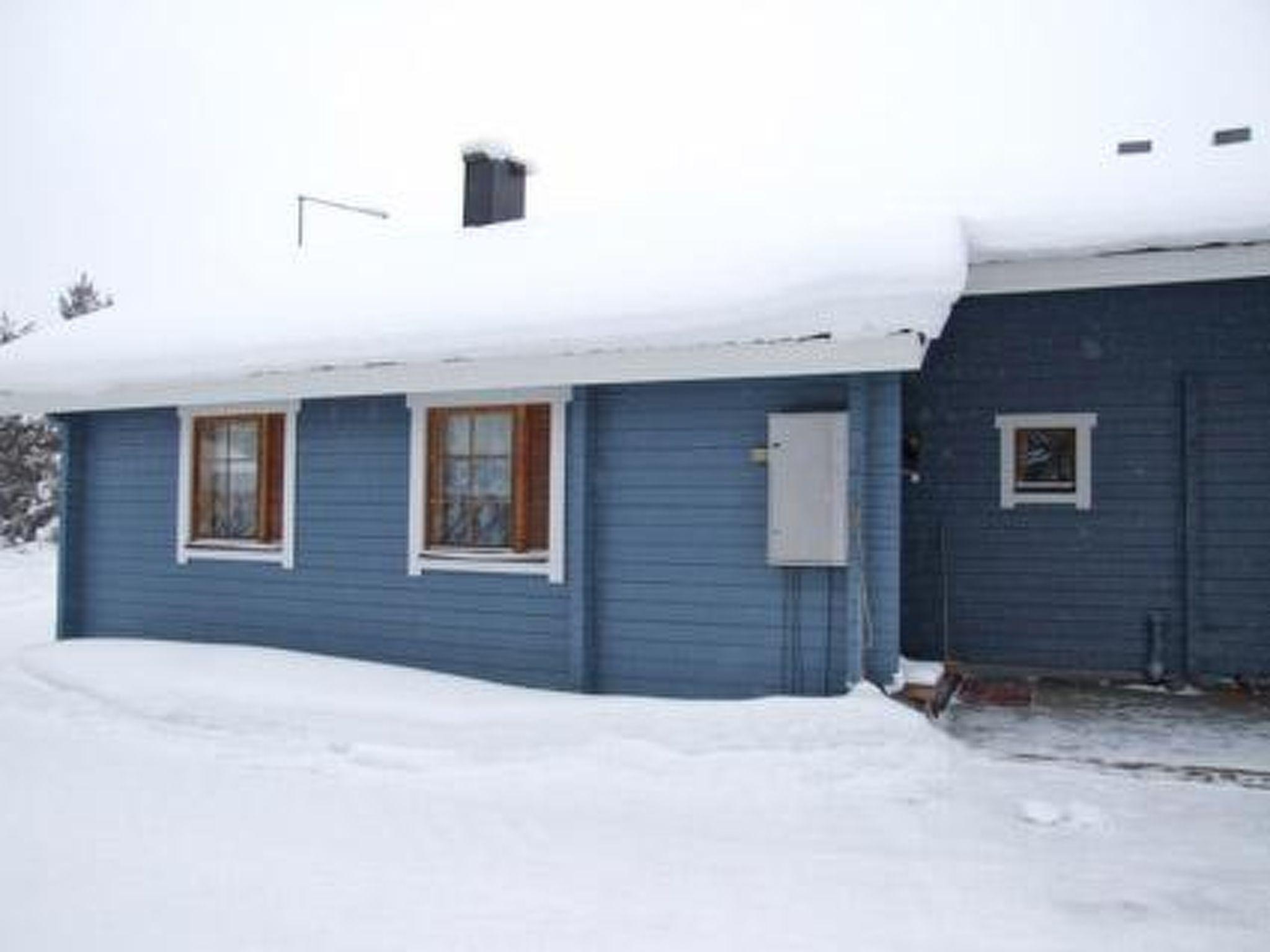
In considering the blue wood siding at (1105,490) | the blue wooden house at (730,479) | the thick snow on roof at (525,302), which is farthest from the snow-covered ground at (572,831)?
the blue wood siding at (1105,490)

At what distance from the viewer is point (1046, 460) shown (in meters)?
9.13

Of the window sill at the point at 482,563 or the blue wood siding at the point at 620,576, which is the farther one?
the window sill at the point at 482,563

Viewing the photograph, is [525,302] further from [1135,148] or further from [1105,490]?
[1135,148]

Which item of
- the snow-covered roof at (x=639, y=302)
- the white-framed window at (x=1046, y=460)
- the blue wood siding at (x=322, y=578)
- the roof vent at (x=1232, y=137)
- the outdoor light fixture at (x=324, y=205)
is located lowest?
the blue wood siding at (x=322, y=578)

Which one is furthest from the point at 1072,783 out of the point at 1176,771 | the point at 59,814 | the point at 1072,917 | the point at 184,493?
the point at 184,493

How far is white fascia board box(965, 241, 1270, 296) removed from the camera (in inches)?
281

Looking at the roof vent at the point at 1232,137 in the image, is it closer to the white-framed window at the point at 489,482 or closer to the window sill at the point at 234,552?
the white-framed window at the point at 489,482

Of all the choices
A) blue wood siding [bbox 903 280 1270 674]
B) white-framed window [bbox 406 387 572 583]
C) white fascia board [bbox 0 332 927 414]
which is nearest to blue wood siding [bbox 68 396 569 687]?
white-framed window [bbox 406 387 572 583]

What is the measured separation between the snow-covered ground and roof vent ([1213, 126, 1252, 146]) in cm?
604

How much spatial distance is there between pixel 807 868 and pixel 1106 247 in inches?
182

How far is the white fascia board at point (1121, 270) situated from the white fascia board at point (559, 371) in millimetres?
1135

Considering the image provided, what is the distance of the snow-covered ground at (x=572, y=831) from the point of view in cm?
416

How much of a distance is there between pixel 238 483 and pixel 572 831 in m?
5.78

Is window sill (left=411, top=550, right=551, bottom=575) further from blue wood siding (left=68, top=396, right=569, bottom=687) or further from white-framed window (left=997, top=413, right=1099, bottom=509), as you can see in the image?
white-framed window (left=997, top=413, right=1099, bottom=509)
